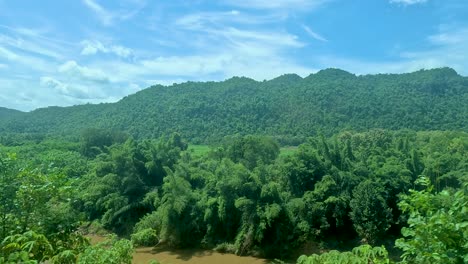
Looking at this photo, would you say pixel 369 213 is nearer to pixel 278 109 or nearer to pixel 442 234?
pixel 442 234

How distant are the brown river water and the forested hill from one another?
37524 mm

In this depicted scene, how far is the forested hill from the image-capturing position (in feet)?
202

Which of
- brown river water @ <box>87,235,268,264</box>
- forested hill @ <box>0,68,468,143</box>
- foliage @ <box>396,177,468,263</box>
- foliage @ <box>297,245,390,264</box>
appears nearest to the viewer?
foliage @ <box>396,177,468,263</box>

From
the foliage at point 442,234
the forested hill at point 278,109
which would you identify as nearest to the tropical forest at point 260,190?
the foliage at point 442,234

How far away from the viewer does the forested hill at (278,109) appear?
202 ft

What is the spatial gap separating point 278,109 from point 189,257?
54102 millimetres

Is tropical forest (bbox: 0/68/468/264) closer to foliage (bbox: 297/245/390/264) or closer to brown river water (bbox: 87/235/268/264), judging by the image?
foliage (bbox: 297/245/390/264)

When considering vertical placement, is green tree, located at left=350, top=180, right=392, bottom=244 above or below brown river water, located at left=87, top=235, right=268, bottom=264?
above

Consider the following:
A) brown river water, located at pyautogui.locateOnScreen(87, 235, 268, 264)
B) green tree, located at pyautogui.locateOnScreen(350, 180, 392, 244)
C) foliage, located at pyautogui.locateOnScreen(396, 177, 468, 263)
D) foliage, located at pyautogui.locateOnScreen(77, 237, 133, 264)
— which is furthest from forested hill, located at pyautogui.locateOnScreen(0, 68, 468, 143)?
foliage, located at pyautogui.locateOnScreen(396, 177, 468, 263)

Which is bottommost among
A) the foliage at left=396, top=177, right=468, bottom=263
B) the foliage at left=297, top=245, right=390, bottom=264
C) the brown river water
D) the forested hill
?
the brown river water

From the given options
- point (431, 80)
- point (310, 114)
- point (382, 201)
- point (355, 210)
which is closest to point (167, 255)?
point (355, 210)

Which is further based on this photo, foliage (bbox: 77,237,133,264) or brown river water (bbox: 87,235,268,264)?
brown river water (bbox: 87,235,268,264)

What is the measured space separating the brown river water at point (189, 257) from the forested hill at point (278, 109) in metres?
37.5

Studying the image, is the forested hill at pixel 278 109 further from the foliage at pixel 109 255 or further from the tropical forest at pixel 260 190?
the foliage at pixel 109 255
